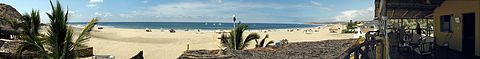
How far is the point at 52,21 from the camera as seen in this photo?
22.7 ft

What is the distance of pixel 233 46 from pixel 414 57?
885 centimetres

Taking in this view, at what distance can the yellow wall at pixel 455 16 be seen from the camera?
7.91 m

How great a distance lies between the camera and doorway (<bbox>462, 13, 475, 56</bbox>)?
338 inches

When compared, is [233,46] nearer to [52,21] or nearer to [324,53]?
[324,53]

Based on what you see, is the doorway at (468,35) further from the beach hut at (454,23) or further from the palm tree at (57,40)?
the palm tree at (57,40)

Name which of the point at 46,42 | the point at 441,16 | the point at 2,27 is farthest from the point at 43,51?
the point at 2,27

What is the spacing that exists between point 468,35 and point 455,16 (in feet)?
2.32

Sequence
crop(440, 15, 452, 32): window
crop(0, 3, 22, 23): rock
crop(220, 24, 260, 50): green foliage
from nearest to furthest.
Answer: crop(440, 15, 452, 32): window → crop(220, 24, 260, 50): green foliage → crop(0, 3, 22, 23): rock

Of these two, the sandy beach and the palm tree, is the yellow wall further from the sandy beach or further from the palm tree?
the sandy beach

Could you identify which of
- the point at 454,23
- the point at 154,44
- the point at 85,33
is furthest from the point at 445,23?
the point at 154,44

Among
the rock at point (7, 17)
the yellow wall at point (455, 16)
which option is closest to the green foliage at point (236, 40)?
the yellow wall at point (455, 16)

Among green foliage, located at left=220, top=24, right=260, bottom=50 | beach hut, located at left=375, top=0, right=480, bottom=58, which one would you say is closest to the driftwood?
beach hut, located at left=375, top=0, right=480, bottom=58

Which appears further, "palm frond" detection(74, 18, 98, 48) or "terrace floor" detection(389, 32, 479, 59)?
"terrace floor" detection(389, 32, 479, 59)

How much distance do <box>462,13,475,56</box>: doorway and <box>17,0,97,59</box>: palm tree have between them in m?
6.47
